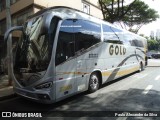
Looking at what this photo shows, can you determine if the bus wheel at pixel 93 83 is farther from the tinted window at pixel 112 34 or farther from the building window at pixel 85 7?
the building window at pixel 85 7

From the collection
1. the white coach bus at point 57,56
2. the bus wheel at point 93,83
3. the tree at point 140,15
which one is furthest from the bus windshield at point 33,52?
the tree at point 140,15

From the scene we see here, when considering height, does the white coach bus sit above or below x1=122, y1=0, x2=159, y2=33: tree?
below

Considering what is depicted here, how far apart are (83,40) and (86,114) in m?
3.11

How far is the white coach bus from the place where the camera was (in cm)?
687

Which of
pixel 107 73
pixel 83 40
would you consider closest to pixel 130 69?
pixel 107 73

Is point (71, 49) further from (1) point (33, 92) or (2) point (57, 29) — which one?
(1) point (33, 92)

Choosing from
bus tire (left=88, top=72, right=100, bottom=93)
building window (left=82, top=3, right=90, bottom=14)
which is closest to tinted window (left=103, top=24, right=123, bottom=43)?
bus tire (left=88, top=72, right=100, bottom=93)

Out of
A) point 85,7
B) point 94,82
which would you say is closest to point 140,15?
point 85,7

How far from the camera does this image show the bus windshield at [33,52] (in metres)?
6.86

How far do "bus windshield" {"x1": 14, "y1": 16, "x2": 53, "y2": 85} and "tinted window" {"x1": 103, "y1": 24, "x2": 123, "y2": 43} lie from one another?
13.5ft

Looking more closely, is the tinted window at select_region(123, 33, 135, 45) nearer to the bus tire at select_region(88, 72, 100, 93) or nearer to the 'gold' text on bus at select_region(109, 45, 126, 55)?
the 'gold' text on bus at select_region(109, 45, 126, 55)

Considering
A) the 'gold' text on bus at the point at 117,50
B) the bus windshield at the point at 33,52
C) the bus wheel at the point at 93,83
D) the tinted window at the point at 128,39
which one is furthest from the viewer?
the tinted window at the point at 128,39

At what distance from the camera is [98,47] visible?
982 centimetres

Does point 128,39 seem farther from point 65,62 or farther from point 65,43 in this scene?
point 65,62
